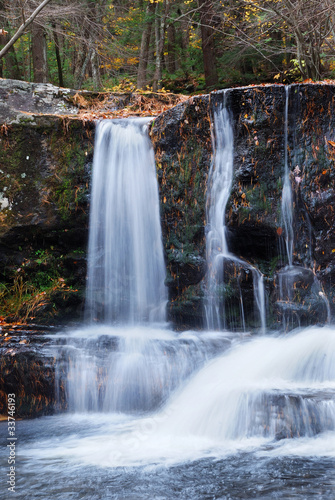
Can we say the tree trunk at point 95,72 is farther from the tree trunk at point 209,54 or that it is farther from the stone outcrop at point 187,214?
the stone outcrop at point 187,214

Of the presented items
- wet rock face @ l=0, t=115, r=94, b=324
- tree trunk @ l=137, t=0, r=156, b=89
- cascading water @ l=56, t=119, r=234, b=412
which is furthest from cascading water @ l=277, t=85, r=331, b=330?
tree trunk @ l=137, t=0, r=156, b=89

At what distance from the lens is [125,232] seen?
6.91 m

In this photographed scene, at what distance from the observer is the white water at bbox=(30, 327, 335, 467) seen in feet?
12.1

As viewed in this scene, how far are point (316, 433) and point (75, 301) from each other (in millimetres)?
4354

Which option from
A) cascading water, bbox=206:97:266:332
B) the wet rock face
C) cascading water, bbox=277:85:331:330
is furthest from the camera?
the wet rock face

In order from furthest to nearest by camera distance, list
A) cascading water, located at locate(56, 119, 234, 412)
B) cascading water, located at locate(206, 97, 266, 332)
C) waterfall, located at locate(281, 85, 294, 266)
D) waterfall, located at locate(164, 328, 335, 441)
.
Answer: cascading water, located at locate(56, 119, 234, 412)
cascading water, located at locate(206, 97, 266, 332)
waterfall, located at locate(281, 85, 294, 266)
waterfall, located at locate(164, 328, 335, 441)

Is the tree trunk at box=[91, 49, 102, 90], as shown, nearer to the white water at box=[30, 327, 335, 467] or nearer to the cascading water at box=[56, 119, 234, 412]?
the cascading water at box=[56, 119, 234, 412]

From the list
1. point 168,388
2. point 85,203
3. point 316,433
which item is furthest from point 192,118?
point 316,433

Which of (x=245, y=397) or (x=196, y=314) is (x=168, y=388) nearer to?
(x=245, y=397)

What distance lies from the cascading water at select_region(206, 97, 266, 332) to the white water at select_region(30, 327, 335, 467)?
4.02 feet

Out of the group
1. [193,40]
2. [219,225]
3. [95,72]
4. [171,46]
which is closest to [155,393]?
[219,225]

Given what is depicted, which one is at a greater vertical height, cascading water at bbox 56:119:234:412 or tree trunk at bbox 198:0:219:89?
tree trunk at bbox 198:0:219:89

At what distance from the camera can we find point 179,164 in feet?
21.7

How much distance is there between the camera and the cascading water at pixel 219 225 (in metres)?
6.21
